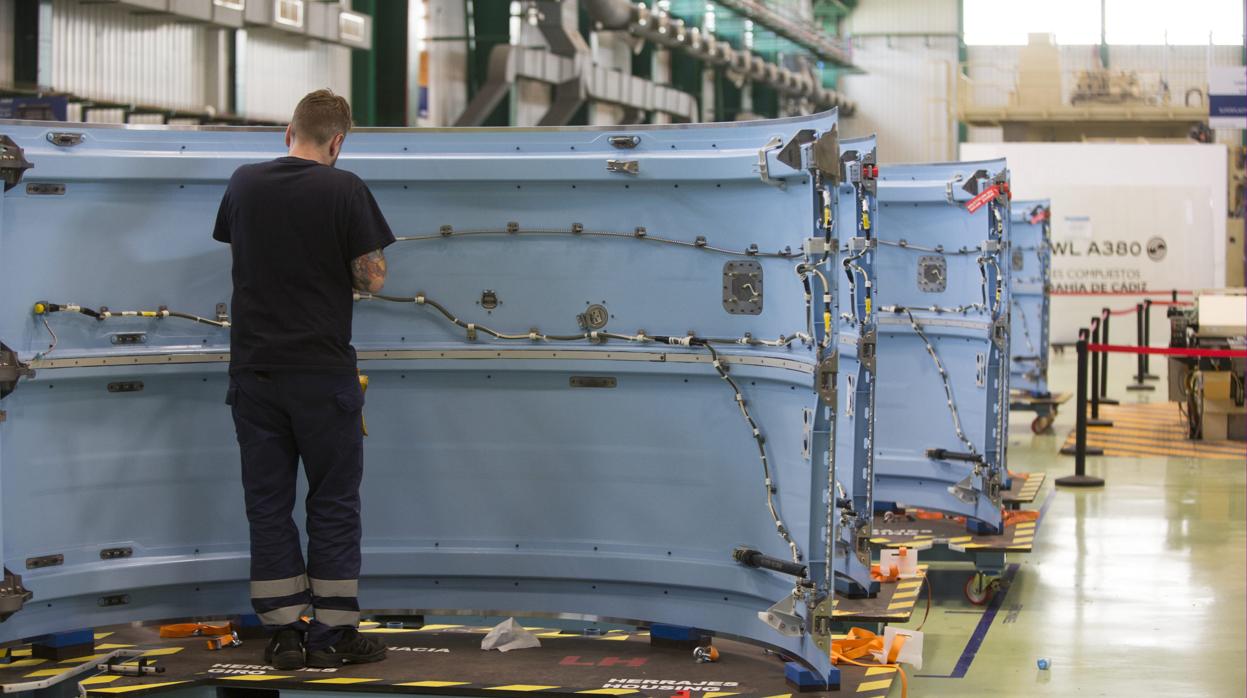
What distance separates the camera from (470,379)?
5336 mm

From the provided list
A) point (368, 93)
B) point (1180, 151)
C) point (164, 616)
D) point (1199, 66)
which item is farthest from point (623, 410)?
point (1199, 66)

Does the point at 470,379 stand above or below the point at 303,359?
below

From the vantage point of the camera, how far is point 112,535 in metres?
5.17

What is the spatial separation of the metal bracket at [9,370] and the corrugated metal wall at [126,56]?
30.2ft

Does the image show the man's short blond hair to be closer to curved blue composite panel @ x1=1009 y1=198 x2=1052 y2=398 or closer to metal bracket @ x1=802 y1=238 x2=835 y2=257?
metal bracket @ x1=802 y1=238 x2=835 y2=257

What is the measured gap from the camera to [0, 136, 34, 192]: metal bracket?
4.82 meters

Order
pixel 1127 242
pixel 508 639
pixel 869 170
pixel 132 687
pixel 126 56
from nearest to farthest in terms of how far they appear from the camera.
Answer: pixel 132 687, pixel 508 639, pixel 869 170, pixel 126 56, pixel 1127 242

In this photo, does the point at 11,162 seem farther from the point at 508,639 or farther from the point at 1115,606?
the point at 1115,606

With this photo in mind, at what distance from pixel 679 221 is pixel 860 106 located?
115 feet

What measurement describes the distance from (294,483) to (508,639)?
1.03m

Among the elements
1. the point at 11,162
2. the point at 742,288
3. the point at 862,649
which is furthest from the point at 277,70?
the point at 862,649

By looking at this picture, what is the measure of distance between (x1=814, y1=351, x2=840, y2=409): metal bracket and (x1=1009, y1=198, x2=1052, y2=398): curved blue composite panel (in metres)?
9.90

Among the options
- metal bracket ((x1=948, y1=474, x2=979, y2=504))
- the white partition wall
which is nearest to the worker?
metal bracket ((x1=948, y1=474, x2=979, y2=504))

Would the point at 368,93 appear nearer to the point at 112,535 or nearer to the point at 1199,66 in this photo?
the point at 112,535
